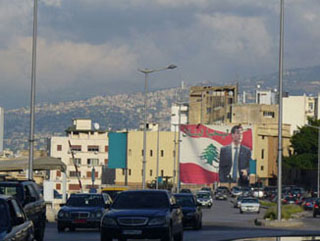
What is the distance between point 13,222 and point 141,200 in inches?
438

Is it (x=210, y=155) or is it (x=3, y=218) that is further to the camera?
(x=210, y=155)

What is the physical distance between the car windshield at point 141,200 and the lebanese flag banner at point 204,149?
13810 cm

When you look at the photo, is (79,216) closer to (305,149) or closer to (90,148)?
(305,149)

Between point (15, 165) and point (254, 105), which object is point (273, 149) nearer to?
point (254, 105)

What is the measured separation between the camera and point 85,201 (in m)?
39.8

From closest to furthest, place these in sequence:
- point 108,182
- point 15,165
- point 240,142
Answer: point 15,165 → point 240,142 → point 108,182

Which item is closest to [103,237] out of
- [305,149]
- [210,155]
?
[305,149]

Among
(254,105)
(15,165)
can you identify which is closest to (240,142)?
(254,105)

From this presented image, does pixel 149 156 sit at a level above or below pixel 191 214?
above

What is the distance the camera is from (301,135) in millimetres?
152500

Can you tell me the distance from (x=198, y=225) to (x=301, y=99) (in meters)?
158

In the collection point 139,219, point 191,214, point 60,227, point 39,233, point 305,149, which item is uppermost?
point 305,149

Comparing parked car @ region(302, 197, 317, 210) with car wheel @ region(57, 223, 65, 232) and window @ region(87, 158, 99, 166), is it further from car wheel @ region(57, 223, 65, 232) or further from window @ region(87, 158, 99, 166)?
window @ region(87, 158, 99, 166)

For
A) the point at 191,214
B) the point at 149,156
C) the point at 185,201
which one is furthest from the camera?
the point at 149,156
